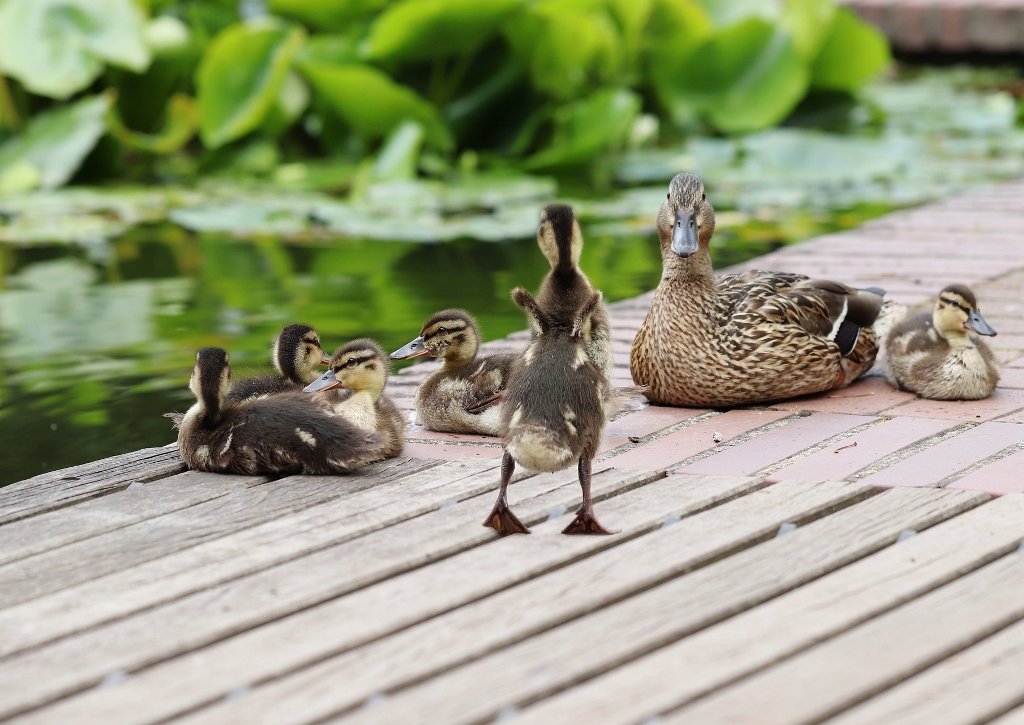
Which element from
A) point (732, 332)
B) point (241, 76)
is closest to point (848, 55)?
point (241, 76)

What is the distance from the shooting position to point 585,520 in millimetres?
3885

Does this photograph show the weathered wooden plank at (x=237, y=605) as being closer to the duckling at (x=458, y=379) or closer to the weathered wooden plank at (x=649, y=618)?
the weathered wooden plank at (x=649, y=618)

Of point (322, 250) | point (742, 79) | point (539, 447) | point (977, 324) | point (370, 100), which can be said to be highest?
point (370, 100)

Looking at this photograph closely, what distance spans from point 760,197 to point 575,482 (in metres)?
7.07

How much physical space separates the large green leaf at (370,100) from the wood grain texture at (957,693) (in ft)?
28.4

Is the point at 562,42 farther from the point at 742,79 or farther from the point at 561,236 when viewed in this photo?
the point at 561,236

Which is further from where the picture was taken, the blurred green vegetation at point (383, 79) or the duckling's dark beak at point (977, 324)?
the blurred green vegetation at point (383, 79)

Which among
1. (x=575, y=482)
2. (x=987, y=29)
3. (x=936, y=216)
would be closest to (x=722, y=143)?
(x=936, y=216)

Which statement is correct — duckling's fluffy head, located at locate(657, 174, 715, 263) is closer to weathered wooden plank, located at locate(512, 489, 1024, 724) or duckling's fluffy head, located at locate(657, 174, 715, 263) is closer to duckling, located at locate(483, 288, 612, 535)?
duckling, located at locate(483, 288, 612, 535)

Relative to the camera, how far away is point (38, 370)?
7219mm

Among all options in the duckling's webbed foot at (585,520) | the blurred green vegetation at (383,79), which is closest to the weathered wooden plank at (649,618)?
the duckling's webbed foot at (585,520)

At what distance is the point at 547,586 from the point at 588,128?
8528 mm

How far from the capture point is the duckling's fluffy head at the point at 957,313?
536 cm

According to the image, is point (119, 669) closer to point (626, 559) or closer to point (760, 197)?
point (626, 559)
